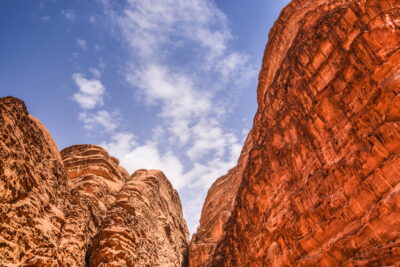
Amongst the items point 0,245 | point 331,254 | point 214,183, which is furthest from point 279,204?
point 214,183

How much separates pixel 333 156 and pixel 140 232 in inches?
840

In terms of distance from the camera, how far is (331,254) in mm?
13203

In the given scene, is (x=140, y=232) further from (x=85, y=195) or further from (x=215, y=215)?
(x=215, y=215)

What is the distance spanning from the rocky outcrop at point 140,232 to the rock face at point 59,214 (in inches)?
3.0

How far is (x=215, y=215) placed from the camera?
50531 mm

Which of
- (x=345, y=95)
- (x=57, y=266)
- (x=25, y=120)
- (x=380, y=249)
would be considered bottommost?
(x=380, y=249)

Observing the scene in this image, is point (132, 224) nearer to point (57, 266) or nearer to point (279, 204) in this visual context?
point (57, 266)

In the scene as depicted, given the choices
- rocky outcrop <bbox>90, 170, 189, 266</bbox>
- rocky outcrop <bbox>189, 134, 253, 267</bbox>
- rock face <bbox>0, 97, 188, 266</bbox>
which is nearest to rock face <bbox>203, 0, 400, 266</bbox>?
rocky outcrop <bbox>90, 170, 189, 266</bbox>

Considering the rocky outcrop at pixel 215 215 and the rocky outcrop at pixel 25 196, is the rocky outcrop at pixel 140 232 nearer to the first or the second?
the rocky outcrop at pixel 215 215

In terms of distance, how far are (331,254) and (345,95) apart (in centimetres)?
810

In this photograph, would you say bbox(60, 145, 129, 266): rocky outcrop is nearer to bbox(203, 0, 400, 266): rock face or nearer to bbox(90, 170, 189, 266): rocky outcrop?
bbox(90, 170, 189, 266): rocky outcrop

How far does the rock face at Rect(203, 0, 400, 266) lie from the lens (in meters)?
12.1

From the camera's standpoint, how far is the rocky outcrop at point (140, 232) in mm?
24328

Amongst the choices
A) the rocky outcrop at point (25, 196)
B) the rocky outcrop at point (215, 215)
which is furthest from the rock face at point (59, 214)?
the rocky outcrop at point (215, 215)
